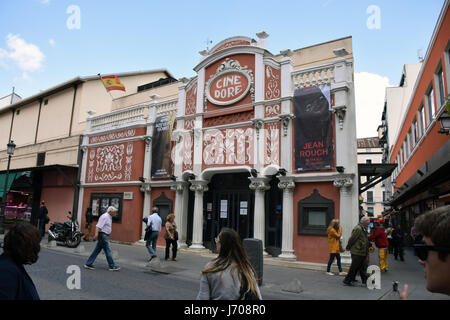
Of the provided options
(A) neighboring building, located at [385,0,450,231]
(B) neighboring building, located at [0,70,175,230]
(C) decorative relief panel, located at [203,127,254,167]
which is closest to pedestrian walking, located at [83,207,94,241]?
(B) neighboring building, located at [0,70,175,230]

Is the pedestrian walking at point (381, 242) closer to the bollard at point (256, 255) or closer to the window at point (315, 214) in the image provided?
the window at point (315, 214)

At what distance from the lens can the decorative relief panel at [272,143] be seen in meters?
13.6

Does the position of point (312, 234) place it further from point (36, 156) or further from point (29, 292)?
point (36, 156)

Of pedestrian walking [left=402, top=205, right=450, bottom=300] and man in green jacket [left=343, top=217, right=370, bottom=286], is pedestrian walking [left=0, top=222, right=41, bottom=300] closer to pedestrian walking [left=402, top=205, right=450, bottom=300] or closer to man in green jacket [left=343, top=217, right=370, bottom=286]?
pedestrian walking [left=402, top=205, right=450, bottom=300]

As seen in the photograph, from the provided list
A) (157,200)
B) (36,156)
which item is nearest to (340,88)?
(157,200)

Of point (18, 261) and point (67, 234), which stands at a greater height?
point (18, 261)

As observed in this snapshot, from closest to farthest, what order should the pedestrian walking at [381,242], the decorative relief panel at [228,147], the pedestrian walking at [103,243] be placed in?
the pedestrian walking at [103,243] → the pedestrian walking at [381,242] → the decorative relief panel at [228,147]

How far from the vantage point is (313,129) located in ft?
41.8

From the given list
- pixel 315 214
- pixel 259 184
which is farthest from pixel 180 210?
pixel 315 214

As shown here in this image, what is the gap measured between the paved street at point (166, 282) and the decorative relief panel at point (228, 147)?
15.3ft

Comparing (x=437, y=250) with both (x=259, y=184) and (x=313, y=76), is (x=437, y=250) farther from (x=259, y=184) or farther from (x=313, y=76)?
(x=313, y=76)

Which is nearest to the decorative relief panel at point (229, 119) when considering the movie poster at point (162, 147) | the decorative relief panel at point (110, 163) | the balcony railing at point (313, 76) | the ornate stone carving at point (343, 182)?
the movie poster at point (162, 147)

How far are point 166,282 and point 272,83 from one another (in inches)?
376

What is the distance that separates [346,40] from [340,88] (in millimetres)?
4112
